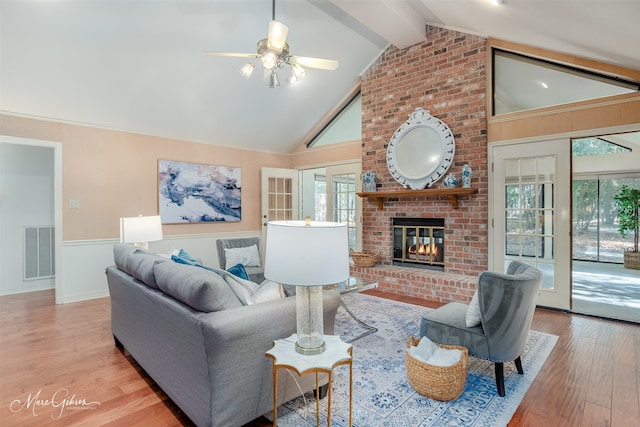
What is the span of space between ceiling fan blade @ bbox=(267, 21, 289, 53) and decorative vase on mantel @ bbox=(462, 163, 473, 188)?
2.70 meters

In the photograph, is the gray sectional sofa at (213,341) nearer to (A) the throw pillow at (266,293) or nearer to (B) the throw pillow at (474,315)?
(A) the throw pillow at (266,293)

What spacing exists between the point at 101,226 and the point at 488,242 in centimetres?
520

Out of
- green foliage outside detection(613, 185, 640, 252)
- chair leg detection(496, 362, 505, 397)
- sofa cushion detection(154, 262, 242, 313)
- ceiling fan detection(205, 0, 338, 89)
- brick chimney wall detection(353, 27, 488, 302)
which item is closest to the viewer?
sofa cushion detection(154, 262, 242, 313)

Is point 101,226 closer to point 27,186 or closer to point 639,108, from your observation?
point 27,186

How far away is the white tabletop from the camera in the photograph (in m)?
1.48

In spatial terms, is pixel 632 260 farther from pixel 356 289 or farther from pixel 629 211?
pixel 356 289

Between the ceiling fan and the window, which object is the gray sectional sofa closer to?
the ceiling fan

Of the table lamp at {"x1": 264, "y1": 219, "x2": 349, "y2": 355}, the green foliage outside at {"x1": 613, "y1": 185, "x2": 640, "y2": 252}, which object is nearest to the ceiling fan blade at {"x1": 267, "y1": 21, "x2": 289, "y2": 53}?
the table lamp at {"x1": 264, "y1": 219, "x2": 349, "y2": 355}

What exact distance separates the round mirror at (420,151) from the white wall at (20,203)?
5.09 m

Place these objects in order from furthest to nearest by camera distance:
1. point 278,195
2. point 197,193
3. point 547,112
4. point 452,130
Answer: point 278,195 < point 197,193 < point 452,130 < point 547,112

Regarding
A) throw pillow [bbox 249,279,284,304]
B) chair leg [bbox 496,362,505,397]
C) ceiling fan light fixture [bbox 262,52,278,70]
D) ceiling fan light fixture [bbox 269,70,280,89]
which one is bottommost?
chair leg [bbox 496,362,505,397]

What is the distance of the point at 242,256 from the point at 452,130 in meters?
3.26

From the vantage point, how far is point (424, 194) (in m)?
4.48

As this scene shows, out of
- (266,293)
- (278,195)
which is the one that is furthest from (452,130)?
(266,293)
